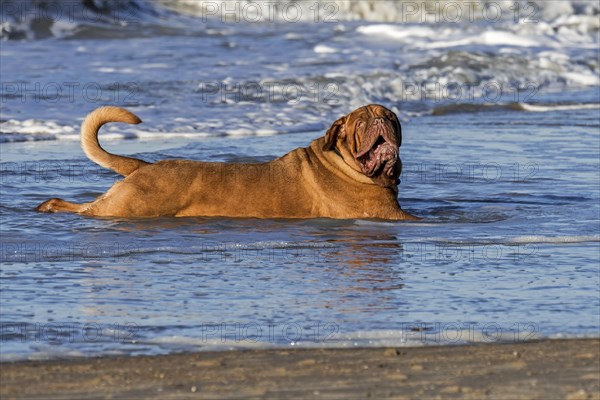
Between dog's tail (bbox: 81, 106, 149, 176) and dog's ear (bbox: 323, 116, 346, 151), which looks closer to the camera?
dog's tail (bbox: 81, 106, 149, 176)

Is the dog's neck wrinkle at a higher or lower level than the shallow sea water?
higher

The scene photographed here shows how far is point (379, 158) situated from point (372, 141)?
0.39 ft

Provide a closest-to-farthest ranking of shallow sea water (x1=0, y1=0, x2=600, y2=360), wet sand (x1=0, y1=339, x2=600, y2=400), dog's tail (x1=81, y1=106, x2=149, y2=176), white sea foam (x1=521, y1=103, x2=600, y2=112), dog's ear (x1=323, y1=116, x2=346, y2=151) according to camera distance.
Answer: wet sand (x1=0, y1=339, x2=600, y2=400)
shallow sea water (x1=0, y1=0, x2=600, y2=360)
dog's tail (x1=81, y1=106, x2=149, y2=176)
dog's ear (x1=323, y1=116, x2=346, y2=151)
white sea foam (x1=521, y1=103, x2=600, y2=112)

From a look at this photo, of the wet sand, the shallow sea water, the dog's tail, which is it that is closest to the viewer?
the wet sand

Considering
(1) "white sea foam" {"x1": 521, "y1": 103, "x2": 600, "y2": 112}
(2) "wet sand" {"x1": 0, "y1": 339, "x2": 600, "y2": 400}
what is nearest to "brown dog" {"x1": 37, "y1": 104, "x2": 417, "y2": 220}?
(2) "wet sand" {"x1": 0, "y1": 339, "x2": 600, "y2": 400}

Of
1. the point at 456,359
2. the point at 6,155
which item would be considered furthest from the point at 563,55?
the point at 456,359

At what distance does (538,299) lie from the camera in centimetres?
558

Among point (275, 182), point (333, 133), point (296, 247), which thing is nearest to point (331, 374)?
point (296, 247)

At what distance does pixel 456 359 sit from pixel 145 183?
132 inches

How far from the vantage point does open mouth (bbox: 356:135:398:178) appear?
294 inches

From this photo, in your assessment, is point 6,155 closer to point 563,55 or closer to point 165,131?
point 165,131

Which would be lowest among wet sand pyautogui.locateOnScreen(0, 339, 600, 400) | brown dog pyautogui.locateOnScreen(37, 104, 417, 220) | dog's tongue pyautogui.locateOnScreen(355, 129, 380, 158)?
wet sand pyautogui.locateOnScreen(0, 339, 600, 400)

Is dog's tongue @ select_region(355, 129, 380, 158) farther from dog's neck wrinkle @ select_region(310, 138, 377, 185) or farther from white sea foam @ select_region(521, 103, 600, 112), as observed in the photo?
white sea foam @ select_region(521, 103, 600, 112)

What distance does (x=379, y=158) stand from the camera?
750 cm
